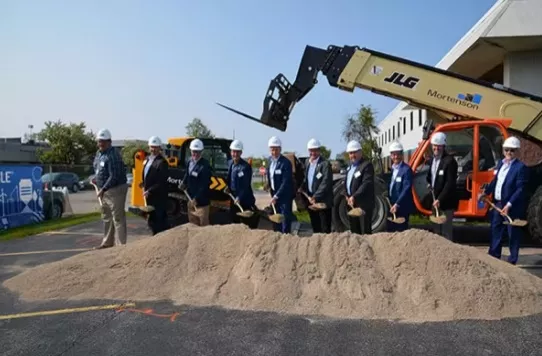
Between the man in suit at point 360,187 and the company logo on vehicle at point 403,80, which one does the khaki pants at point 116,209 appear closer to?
the man in suit at point 360,187

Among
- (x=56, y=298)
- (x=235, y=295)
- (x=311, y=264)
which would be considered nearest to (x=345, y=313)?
(x=311, y=264)

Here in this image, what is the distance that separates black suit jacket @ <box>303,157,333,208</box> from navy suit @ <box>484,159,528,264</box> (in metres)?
2.39

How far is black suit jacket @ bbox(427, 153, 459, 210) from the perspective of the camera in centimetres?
727

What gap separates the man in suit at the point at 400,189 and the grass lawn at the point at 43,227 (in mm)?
8228

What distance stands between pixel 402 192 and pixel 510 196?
57.6 inches

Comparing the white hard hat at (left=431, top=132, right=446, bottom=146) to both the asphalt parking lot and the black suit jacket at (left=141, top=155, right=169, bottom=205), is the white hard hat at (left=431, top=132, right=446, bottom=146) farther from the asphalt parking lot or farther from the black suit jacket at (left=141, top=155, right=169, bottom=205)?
the black suit jacket at (left=141, top=155, right=169, bottom=205)

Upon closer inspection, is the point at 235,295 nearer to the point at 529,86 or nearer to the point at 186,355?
the point at 186,355

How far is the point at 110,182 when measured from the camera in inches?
303

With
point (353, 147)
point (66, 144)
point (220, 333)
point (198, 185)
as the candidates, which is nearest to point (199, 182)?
point (198, 185)

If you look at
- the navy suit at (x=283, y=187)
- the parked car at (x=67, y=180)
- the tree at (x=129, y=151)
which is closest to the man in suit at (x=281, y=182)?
the navy suit at (x=283, y=187)

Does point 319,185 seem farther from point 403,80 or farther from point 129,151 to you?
point 129,151

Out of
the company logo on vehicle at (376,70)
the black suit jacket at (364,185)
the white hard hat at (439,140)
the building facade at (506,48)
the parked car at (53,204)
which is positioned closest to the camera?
the black suit jacket at (364,185)

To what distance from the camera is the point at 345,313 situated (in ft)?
16.4

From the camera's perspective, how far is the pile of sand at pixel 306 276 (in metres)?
5.09
